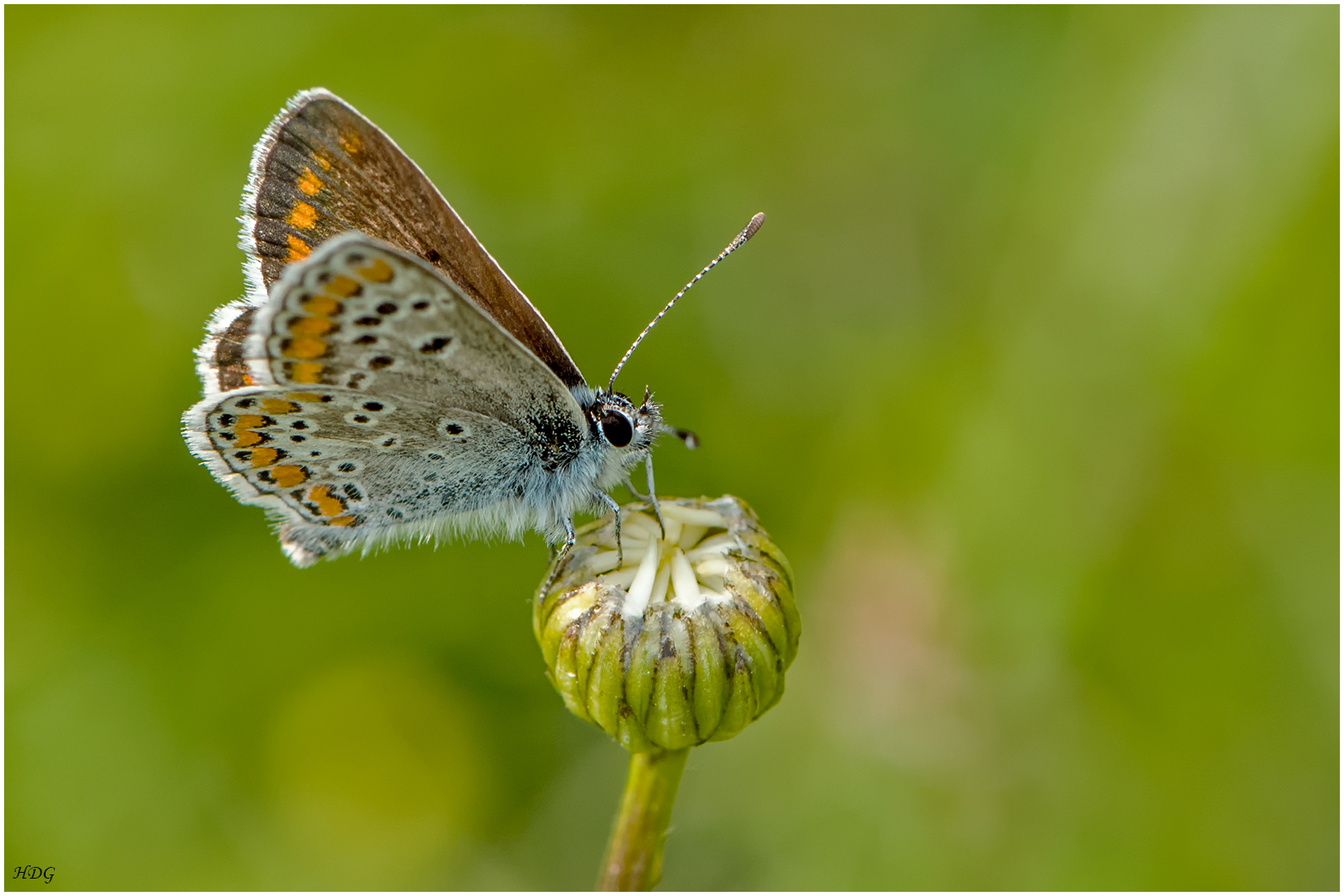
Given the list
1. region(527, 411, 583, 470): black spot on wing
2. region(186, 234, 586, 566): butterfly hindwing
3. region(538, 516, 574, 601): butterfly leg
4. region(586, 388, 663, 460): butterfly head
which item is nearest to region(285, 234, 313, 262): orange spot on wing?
region(186, 234, 586, 566): butterfly hindwing

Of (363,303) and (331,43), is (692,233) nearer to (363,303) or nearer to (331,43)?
(331,43)

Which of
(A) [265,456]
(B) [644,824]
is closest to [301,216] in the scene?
(A) [265,456]

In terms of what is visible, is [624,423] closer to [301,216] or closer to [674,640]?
[674,640]

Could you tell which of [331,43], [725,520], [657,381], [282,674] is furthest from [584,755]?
[331,43]

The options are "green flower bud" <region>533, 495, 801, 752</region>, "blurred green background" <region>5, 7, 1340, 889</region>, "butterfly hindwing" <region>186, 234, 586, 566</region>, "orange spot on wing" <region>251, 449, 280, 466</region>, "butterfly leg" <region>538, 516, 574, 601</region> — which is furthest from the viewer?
"blurred green background" <region>5, 7, 1340, 889</region>

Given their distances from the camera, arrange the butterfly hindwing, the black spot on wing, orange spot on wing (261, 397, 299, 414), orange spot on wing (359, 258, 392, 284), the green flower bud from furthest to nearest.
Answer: the black spot on wing < orange spot on wing (261, 397, 299, 414) < the butterfly hindwing < orange spot on wing (359, 258, 392, 284) < the green flower bud

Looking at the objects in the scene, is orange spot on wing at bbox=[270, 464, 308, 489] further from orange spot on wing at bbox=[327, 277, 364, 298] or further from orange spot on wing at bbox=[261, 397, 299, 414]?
orange spot on wing at bbox=[327, 277, 364, 298]

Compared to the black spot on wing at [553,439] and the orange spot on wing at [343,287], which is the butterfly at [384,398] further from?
the orange spot on wing at [343,287]
